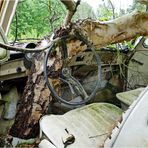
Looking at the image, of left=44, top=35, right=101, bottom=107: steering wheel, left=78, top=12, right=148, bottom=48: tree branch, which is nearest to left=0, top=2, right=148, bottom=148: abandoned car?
left=44, top=35, right=101, bottom=107: steering wheel

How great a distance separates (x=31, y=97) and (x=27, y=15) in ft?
14.9

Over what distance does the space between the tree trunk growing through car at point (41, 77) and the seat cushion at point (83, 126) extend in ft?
1.94

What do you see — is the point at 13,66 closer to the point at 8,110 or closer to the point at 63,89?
the point at 8,110

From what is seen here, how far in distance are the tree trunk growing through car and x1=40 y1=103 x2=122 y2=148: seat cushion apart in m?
0.59

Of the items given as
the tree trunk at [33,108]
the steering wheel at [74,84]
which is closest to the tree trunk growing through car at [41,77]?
the tree trunk at [33,108]

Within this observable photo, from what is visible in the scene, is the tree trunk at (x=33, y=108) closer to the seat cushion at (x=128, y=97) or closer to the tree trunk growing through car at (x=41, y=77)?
the tree trunk growing through car at (x=41, y=77)

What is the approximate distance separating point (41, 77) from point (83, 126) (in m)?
0.94

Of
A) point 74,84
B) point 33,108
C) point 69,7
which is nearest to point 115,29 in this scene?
point 69,7

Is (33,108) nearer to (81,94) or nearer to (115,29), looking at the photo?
(81,94)

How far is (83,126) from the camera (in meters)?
2.19

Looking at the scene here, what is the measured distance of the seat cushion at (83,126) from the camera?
197 centimetres

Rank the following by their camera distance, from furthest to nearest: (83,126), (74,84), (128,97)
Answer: (128,97)
(74,84)
(83,126)

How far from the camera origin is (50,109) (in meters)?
3.42

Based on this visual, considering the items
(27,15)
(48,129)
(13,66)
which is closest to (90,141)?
(48,129)
